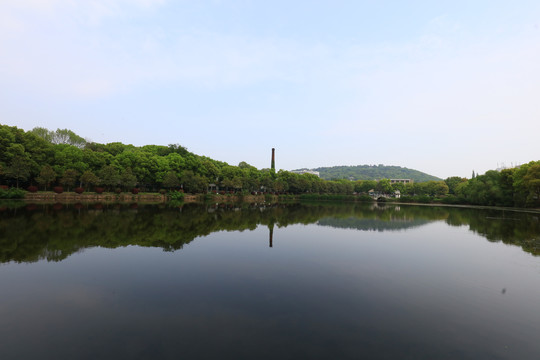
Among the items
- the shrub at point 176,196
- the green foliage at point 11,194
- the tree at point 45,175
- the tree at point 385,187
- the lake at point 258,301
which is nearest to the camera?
the lake at point 258,301

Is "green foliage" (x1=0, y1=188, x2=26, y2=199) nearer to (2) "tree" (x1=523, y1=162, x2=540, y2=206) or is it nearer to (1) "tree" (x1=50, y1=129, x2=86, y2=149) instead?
(1) "tree" (x1=50, y1=129, x2=86, y2=149)

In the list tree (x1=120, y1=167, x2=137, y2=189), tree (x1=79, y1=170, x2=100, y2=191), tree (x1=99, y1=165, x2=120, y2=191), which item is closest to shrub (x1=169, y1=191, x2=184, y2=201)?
tree (x1=120, y1=167, x2=137, y2=189)

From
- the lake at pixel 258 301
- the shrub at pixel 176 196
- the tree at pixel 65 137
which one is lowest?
the lake at pixel 258 301

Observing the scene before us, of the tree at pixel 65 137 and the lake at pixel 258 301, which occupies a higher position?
the tree at pixel 65 137

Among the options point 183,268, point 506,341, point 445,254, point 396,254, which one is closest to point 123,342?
point 183,268

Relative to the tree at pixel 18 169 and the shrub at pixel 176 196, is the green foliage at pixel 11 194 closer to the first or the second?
the tree at pixel 18 169

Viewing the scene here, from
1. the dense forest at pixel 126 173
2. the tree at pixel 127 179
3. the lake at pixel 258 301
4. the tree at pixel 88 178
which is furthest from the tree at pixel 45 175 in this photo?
the lake at pixel 258 301

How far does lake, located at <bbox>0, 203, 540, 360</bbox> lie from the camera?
5898 millimetres

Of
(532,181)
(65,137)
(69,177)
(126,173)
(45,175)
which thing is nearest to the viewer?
(45,175)

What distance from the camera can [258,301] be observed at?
8.31 metres

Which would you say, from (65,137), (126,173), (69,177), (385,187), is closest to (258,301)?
(69,177)

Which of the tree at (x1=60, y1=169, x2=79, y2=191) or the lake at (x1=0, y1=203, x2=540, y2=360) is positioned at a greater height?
the tree at (x1=60, y1=169, x2=79, y2=191)

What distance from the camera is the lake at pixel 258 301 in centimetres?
590

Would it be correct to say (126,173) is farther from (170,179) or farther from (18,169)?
(18,169)
